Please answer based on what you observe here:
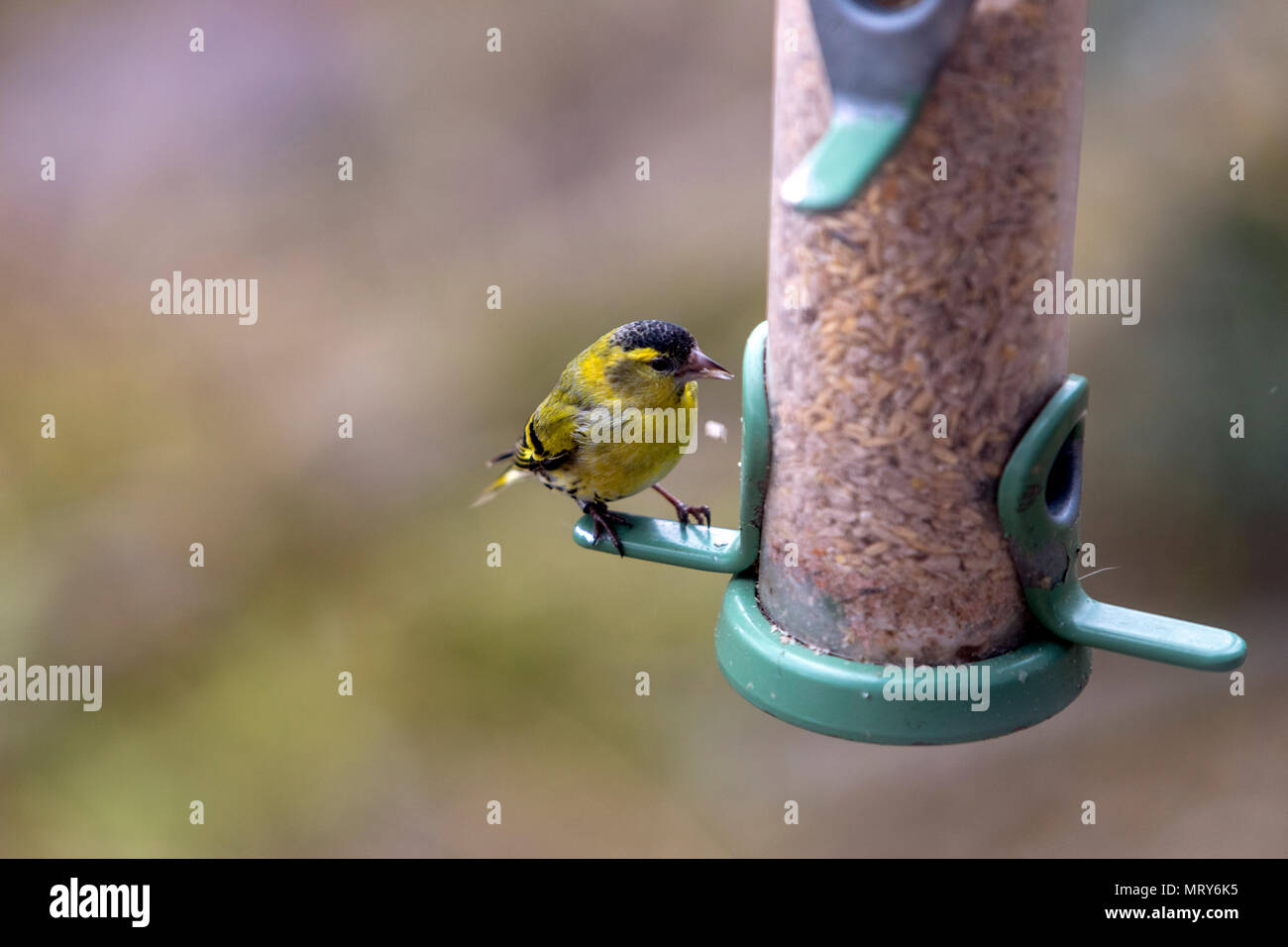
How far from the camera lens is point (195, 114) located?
8.60 meters

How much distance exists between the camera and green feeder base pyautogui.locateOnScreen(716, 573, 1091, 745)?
328cm

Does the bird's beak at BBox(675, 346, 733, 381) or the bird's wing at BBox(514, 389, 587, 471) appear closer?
the bird's beak at BBox(675, 346, 733, 381)

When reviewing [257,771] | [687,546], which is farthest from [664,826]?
[687,546]

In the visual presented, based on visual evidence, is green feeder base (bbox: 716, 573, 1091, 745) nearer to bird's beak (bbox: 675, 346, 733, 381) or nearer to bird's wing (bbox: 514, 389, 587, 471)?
bird's beak (bbox: 675, 346, 733, 381)

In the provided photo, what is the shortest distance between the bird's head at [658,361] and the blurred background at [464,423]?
277 centimetres

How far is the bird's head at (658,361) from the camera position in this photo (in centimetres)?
407

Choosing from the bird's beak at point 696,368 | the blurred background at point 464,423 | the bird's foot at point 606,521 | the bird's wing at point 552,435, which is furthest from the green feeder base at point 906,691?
the blurred background at point 464,423

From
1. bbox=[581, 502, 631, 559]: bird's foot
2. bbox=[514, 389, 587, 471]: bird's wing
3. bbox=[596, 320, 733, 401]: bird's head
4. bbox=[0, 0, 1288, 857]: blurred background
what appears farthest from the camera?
bbox=[0, 0, 1288, 857]: blurred background

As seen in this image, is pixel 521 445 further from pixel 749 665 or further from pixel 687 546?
pixel 749 665

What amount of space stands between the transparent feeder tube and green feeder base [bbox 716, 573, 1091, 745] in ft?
0.28

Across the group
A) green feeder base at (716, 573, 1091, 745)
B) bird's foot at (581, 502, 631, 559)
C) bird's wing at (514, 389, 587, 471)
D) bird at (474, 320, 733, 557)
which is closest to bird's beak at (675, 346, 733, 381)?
bird at (474, 320, 733, 557)

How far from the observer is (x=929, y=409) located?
3334mm

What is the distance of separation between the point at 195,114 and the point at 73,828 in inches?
181

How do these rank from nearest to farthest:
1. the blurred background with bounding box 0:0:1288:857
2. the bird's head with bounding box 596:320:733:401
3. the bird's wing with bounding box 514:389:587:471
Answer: the bird's head with bounding box 596:320:733:401 < the bird's wing with bounding box 514:389:587:471 < the blurred background with bounding box 0:0:1288:857
